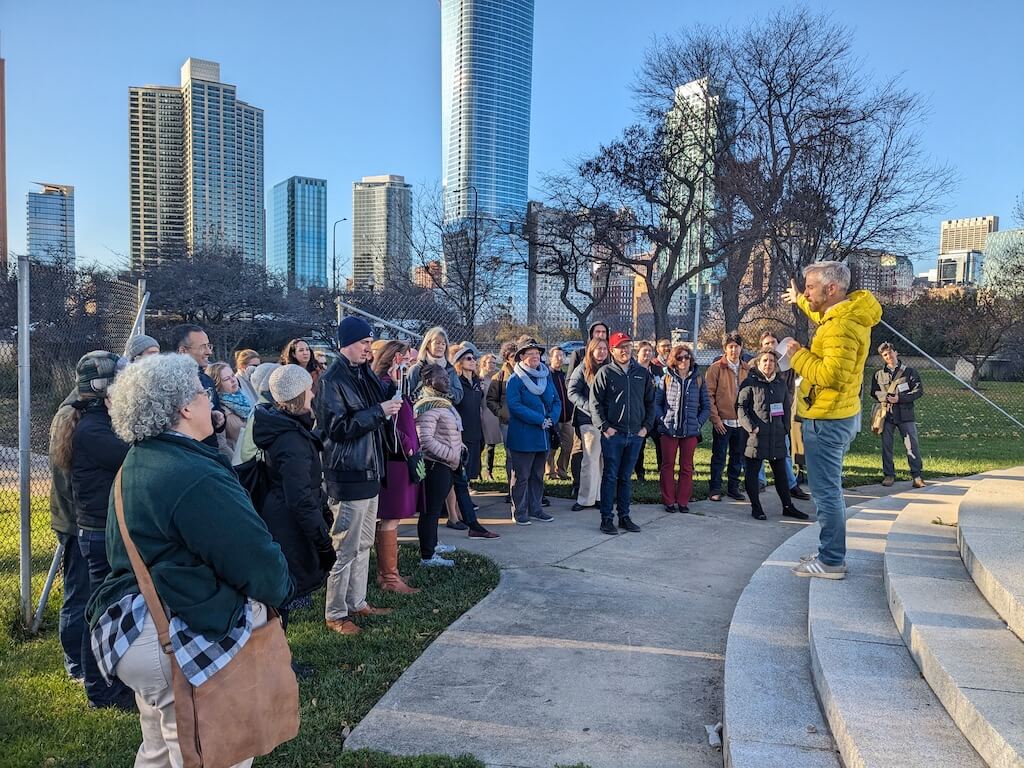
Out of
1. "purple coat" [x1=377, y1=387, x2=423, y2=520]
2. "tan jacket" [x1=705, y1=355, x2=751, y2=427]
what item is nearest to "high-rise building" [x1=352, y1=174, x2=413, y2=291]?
"tan jacket" [x1=705, y1=355, x2=751, y2=427]

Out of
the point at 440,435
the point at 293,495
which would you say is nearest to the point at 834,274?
the point at 440,435

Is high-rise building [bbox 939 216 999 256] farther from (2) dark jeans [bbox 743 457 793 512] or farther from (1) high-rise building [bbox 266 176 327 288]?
(2) dark jeans [bbox 743 457 793 512]

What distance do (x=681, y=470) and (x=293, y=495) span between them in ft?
17.6

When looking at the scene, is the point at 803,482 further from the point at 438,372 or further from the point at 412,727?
the point at 412,727

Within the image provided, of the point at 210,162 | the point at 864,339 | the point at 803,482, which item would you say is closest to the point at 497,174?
the point at 210,162

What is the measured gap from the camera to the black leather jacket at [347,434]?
4484 mm

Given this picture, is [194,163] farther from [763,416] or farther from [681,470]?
[763,416]

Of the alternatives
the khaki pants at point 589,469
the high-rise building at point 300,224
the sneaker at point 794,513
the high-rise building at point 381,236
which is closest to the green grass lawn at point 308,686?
the khaki pants at point 589,469

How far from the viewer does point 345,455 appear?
177 inches

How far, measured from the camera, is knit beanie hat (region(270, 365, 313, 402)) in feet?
12.3

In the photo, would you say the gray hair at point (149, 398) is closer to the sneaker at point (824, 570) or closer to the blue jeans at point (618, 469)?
the sneaker at point (824, 570)

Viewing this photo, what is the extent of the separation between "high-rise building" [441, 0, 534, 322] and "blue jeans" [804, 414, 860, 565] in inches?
2207

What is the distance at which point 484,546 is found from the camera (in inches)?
255

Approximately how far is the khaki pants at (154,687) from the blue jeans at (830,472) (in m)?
3.70
